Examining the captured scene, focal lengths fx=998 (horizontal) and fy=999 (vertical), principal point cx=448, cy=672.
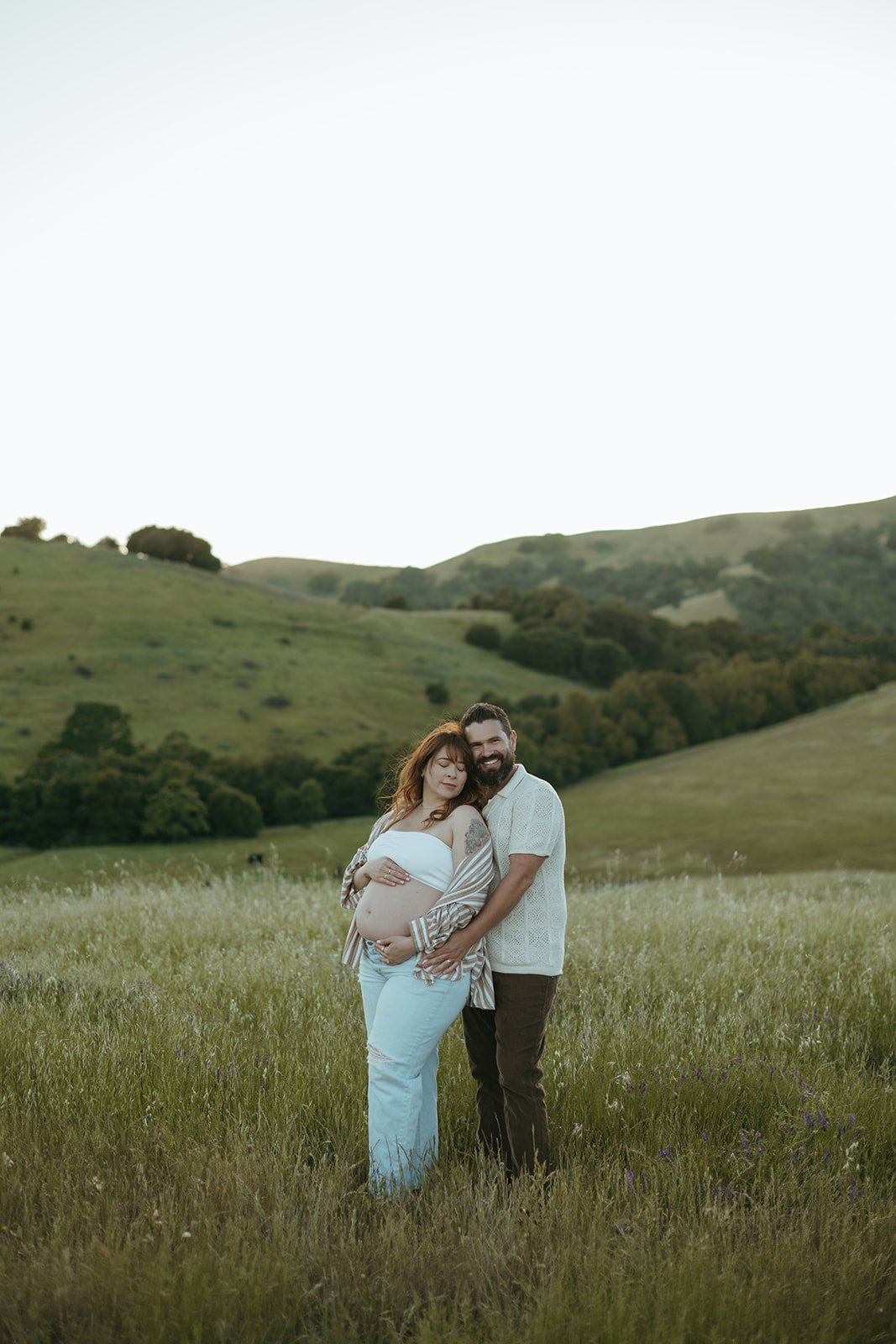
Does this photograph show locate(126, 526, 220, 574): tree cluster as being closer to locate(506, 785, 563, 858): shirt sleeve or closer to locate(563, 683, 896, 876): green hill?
locate(563, 683, 896, 876): green hill

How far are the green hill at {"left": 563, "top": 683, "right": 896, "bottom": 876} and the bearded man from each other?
84.5 ft

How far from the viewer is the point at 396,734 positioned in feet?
258

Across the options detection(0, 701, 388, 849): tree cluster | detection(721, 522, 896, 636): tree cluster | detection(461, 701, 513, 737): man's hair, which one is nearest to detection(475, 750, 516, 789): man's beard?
detection(461, 701, 513, 737): man's hair

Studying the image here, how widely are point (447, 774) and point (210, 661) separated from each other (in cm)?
8438

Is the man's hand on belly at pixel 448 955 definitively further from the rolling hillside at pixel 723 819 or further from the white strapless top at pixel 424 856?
the rolling hillside at pixel 723 819

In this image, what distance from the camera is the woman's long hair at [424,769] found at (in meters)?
4.47

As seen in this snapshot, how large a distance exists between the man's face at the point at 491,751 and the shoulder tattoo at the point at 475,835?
0.67ft

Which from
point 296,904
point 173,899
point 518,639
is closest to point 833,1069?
point 296,904

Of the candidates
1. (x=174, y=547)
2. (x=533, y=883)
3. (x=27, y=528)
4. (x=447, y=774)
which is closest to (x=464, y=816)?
(x=447, y=774)

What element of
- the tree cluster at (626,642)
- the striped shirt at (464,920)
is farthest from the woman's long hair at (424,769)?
the tree cluster at (626,642)

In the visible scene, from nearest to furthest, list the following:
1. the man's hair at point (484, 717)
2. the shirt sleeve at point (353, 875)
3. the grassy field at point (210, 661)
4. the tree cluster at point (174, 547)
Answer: the man's hair at point (484, 717)
the shirt sleeve at point (353, 875)
the grassy field at point (210, 661)
the tree cluster at point (174, 547)

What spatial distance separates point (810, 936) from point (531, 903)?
570 centimetres

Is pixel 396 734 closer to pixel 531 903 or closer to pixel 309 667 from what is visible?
pixel 309 667

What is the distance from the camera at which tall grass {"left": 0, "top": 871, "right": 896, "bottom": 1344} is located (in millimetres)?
3166
